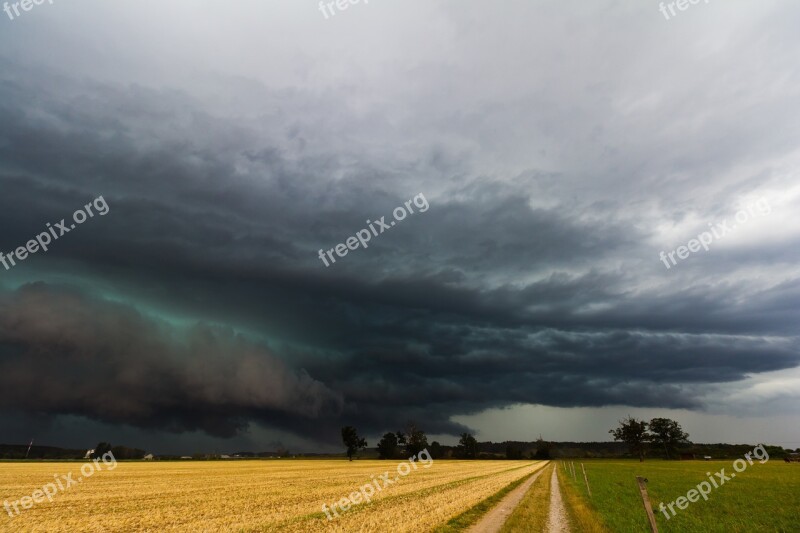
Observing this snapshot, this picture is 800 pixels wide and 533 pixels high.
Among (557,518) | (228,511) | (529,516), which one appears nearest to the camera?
(557,518)

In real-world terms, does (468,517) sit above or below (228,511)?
below

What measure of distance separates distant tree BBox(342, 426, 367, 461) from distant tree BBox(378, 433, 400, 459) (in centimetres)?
2433

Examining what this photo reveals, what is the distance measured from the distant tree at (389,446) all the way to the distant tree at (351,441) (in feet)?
79.8

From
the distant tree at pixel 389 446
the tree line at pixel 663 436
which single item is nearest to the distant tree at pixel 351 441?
the distant tree at pixel 389 446

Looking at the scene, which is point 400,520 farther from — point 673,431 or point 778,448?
point 778,448

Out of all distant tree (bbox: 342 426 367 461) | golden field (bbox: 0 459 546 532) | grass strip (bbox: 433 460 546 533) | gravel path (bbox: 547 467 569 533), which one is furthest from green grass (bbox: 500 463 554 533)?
distant tree (bbox: 342 426 367 461)

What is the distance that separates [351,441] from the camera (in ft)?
561

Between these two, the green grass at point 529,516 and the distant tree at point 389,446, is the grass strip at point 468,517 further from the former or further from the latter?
the distant tree at point 389,446

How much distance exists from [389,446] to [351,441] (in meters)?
31.1

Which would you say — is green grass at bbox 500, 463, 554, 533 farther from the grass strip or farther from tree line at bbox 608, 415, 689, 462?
tree line at bbox 608, 415, 689, 462

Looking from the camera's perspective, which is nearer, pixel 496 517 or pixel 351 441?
pixel 496 517

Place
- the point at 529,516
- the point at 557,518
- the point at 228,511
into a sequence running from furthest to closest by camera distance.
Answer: the point at 529,516, the point at 228,511, the point at 557,518

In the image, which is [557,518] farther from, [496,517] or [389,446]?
[389,446]

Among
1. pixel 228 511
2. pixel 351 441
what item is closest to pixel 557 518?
pixel 228 511
